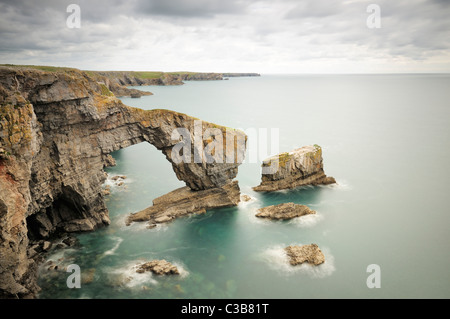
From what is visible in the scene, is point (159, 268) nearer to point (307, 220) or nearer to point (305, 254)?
point (305, 254)

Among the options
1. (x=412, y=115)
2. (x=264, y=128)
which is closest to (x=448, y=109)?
(x=412, y=115)

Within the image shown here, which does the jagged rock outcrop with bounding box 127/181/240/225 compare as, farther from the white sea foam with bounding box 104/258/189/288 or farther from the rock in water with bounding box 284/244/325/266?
the rock in water with bounding box 284/244/325/266

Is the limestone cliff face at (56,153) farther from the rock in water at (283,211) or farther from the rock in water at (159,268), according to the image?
the rock in water at (159,268)

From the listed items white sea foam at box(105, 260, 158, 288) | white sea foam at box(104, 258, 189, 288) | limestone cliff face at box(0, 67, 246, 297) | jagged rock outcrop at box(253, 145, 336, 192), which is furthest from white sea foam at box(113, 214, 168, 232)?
jagged rock outcrop at box(253, 145, 336, 192)

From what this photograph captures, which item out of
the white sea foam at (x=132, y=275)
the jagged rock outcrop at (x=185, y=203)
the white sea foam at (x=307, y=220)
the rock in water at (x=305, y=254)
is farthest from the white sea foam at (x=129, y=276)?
the white sea foam at (x=307, y=220)

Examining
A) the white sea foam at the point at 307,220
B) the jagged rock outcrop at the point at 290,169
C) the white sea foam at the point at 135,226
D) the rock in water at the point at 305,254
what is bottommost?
the rock in water at the point at 305,254

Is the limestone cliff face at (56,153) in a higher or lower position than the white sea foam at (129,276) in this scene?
higher

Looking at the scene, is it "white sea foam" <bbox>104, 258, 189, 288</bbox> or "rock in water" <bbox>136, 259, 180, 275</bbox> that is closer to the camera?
"white sea foam" <bbox>104, 258, 189, 288</bbox>

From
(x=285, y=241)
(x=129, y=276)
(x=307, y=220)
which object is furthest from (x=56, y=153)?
(x=307, y=220)
